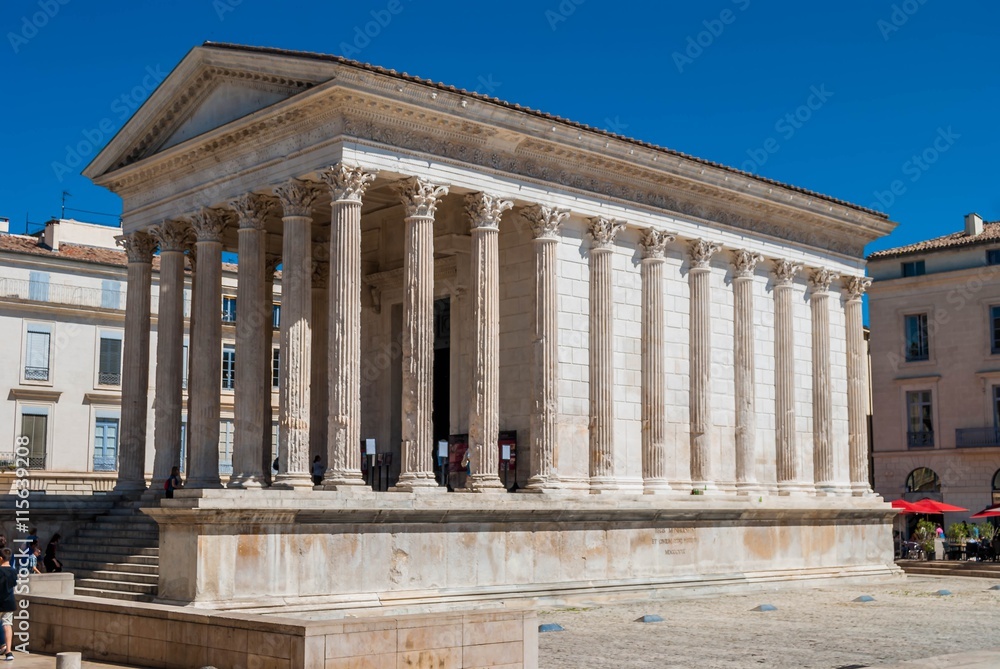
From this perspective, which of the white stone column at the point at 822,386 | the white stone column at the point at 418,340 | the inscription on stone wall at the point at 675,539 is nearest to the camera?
the white stone column at the point at 418,340

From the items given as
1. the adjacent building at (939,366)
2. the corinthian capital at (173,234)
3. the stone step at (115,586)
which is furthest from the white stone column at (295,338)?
the adjacent building at (939,366)

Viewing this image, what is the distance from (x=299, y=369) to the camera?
26.3 meters

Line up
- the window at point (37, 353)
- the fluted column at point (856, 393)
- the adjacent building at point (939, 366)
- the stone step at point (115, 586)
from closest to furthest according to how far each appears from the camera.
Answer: the stone step at point (115, 586), the fluted column at point (856, 393), the window at point (37, 353), the adjacent building at point (939, 366)

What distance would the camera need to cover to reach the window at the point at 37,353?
46875 millimetres

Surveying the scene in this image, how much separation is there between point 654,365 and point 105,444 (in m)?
26.2

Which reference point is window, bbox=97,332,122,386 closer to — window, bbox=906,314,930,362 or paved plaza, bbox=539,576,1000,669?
paved plaza, bbox=539,576,1000,669

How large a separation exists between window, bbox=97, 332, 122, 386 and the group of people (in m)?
21.2

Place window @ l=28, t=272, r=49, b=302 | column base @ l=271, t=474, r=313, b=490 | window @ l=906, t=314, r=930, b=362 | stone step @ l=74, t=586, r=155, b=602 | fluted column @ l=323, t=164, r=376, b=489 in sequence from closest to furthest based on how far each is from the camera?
stone step @ l=74, t=586, r=155, b=602
fluted column @ l=323, t=164, r=376, b=489
column base @ l=271, t=474, r=313, b=490
window @ l=28, t=272, r=49, b=302
window @ l=906, t=314, r=930, b=362

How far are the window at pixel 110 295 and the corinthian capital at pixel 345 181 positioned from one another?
26.3 meters

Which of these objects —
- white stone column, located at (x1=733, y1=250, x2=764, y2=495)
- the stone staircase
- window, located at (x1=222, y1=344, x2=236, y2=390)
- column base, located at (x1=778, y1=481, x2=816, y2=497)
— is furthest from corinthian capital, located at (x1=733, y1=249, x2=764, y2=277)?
window, located at (x1=222, y1=344, x2=236, y2=390)

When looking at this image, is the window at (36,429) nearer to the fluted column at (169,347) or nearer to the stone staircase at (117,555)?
the fluted column at (169,347)

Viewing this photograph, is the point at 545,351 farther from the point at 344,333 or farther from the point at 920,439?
the point at 920,439

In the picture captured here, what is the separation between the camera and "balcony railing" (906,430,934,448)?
55594mm

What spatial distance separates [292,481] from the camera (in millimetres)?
25484
